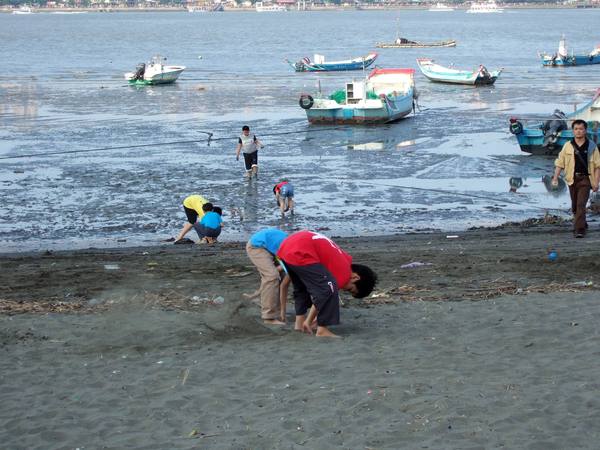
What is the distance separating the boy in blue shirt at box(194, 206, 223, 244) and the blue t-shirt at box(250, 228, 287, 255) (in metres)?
5.85

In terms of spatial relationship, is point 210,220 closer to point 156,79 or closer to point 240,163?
point 240,163

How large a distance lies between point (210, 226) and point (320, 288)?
274 inches

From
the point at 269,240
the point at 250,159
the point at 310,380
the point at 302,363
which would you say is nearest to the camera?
the point at 310,380

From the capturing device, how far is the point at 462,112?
1501 inches

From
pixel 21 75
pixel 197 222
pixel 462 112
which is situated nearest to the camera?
pixel 197 222

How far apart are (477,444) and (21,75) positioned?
2390 inches

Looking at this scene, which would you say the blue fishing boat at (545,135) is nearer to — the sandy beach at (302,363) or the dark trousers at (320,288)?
the sandy beach at (302,363)

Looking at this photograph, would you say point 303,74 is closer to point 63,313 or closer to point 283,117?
point 283,117

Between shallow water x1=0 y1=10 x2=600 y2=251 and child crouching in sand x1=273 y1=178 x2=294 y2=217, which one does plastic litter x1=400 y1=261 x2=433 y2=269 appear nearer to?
shallow water x1=0 y1=10 x2=600 y2=251

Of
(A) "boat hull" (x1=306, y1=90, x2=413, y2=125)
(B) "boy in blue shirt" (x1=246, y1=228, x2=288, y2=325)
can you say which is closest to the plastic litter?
(B) "boy in blue shirt" (x1=246, y1=228, x2=288, y2=325)

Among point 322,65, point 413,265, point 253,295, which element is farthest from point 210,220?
point 322,65

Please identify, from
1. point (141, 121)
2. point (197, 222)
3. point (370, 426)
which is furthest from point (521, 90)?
point (370, 426)

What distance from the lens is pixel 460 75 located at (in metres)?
51.8

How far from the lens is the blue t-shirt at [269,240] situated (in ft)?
29.5
